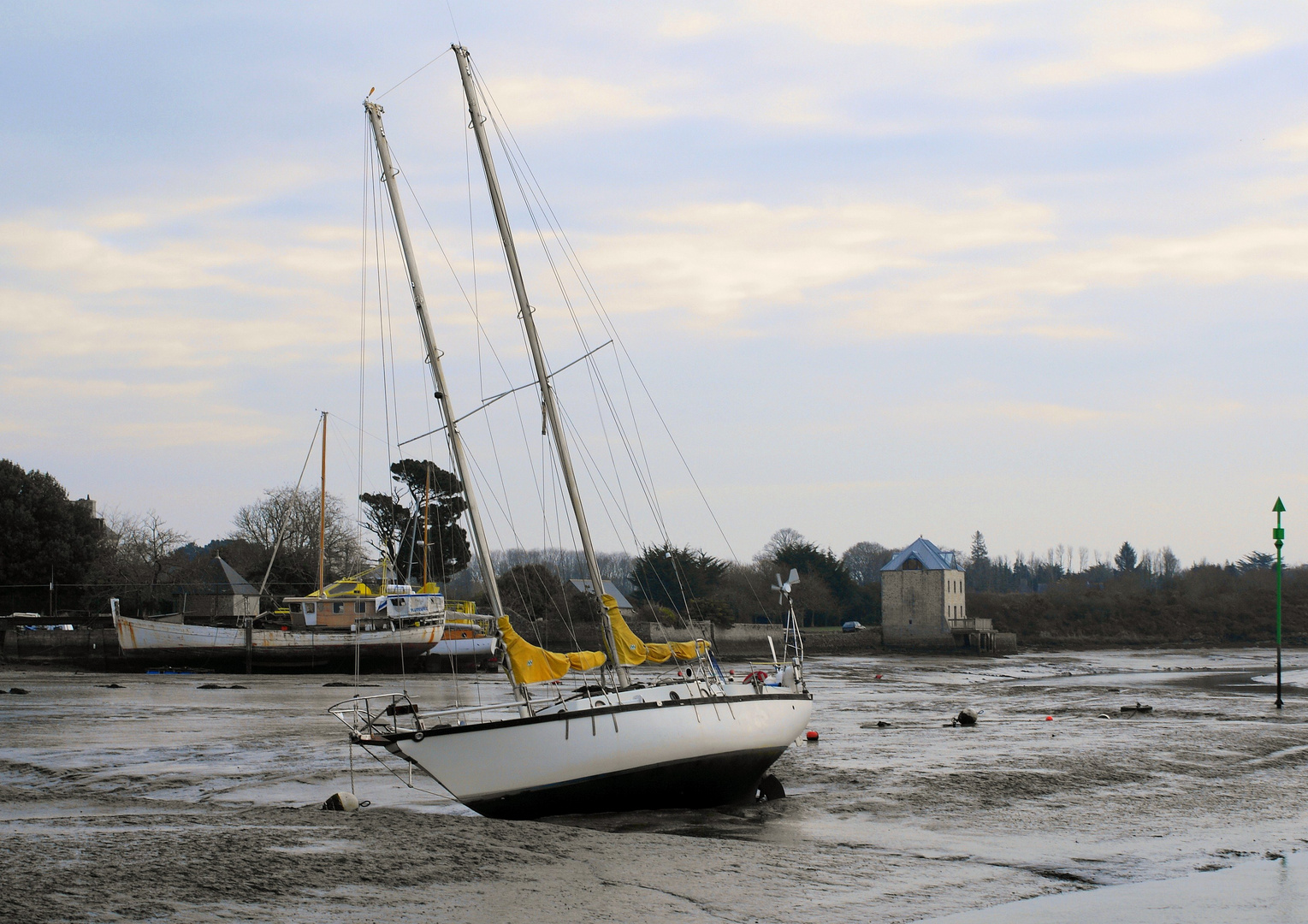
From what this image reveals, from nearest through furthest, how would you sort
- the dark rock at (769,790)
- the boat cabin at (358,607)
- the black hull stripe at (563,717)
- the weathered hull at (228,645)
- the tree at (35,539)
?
the black hull stripe at (563,717)
the dark rock at (769,790)
the weathered hull at (228,645)
the boat cabin at (358,607)
the tree at (35,539)

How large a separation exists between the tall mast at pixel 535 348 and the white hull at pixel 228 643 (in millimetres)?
36847

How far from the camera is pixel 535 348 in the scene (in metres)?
17.1

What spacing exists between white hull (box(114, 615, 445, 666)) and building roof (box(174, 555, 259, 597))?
8.55 metres

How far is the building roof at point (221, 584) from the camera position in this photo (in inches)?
2477

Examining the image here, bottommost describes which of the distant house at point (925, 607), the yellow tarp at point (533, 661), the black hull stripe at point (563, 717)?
the distant house at point (925, 607)

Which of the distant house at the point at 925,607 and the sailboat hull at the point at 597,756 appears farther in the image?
the distant house at the point at 925,607

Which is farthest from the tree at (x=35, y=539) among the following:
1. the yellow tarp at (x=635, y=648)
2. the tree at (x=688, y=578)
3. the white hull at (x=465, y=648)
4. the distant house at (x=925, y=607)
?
the distant house at (x=925, y=607)

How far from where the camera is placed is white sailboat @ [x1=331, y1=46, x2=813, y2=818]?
43.6ft

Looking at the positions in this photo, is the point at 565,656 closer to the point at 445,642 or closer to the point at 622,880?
the point at 622,880

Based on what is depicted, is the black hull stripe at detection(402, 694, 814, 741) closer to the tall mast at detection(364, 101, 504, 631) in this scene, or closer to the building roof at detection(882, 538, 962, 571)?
the tall mast at detection(364, 101, 504, 631)

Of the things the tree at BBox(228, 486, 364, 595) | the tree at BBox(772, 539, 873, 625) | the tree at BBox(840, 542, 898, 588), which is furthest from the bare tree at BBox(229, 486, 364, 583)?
the tree at BBox(840, 542, 898, 588)

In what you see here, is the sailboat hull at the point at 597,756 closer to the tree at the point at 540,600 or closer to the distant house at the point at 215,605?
the distant house at the point at 215,605

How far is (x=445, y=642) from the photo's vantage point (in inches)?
2231

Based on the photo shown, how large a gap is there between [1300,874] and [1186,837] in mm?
2091
